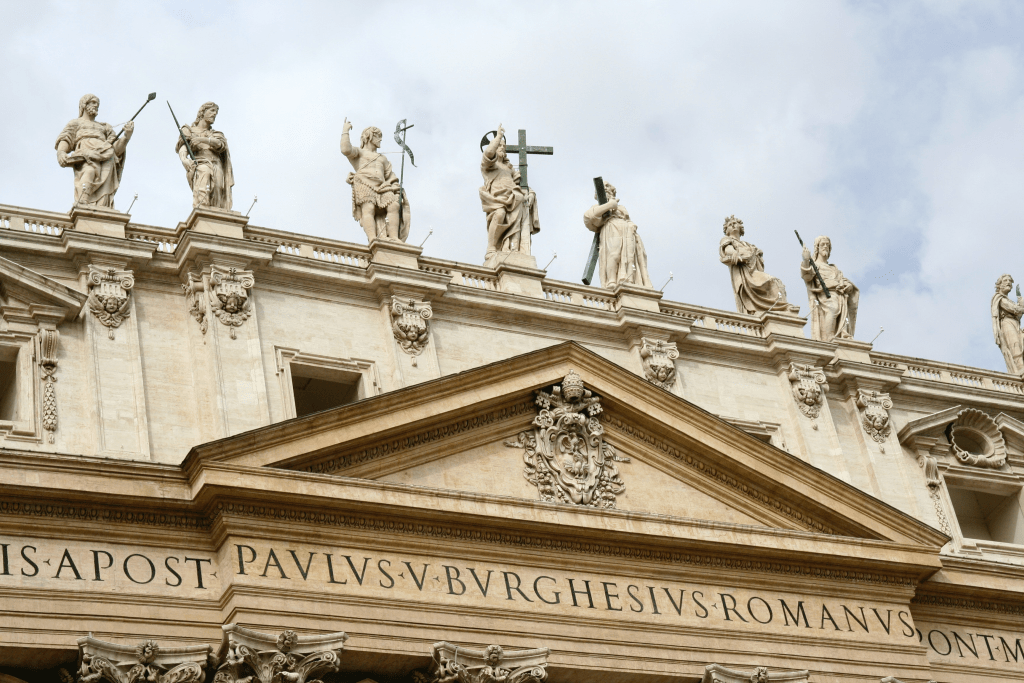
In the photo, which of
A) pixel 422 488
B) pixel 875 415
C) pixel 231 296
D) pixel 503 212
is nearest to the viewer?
pixel 422 488

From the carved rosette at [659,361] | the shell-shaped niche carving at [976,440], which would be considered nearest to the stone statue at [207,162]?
the carved rosette at [659,361]

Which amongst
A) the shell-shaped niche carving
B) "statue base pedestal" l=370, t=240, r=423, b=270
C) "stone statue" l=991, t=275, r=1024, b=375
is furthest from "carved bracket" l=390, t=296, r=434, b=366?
"stone statue" l=991, t=275, r=1024, b=375

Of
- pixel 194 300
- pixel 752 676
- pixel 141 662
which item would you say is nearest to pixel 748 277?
pixel 752 676

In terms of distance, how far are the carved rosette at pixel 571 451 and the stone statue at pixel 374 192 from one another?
3805 mm

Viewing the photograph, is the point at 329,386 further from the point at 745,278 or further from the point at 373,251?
the point at 745,278

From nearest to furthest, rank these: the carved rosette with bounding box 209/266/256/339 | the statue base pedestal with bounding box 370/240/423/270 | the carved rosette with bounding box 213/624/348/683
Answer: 1. the carved rosette with bounding box 213/624/348/683
2. the carved rosette with bounding box 209/266/256/339
3. the statue base pedestal with bounding box 370/240/423/270

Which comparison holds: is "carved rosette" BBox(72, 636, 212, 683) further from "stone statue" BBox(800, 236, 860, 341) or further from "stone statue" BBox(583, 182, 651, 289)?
"stone statue" BBox(800, 236, 860, 341)

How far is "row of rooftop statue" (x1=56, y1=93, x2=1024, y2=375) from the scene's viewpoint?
24.6 meters

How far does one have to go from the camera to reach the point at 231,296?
2356 cm

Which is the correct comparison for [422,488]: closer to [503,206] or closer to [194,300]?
[194,300]

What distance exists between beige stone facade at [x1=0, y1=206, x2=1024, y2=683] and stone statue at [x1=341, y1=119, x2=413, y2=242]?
0.69 m

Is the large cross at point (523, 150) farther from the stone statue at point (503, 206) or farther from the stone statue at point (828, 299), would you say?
the stone statue at point (828, 299)

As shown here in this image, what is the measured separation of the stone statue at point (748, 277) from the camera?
95.5 ft

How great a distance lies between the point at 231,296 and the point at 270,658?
228 inches
